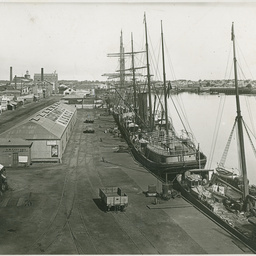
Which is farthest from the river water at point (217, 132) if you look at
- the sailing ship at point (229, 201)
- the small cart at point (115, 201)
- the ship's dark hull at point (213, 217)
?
the small cart at point (115, 201)

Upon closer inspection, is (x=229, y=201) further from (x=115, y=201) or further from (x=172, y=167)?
(x=172, y=167)

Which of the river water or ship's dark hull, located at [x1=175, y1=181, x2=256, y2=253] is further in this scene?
the river water

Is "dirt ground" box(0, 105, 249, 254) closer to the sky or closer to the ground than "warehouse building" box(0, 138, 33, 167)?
closer to the ground

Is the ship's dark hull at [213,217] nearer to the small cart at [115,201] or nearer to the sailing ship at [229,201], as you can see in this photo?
the sailing ship at [229,201]

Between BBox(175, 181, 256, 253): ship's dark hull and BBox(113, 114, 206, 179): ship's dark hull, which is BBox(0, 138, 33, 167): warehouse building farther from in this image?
BBox(175, 181, 256, 253): ship's dark hull

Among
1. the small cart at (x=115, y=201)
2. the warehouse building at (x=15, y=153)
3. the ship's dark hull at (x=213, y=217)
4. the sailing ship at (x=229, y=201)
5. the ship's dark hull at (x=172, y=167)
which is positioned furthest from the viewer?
the ship's dark hull at (x=172, y=167)

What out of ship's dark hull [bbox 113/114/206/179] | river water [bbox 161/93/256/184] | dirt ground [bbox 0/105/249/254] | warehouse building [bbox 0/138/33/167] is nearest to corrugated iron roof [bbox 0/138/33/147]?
warehouse building [bbox 0/138/33/167]

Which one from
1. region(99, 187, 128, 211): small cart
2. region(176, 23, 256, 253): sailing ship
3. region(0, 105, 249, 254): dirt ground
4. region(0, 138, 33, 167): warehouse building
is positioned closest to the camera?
region(0, 105, 249, 254): dirt ground

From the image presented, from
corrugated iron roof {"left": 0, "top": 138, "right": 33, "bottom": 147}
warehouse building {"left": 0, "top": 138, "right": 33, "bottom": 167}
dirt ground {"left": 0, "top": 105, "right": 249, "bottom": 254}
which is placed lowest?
dirt ground {"left": 0, "top": 105, "right": 249, "bottom": 254}
